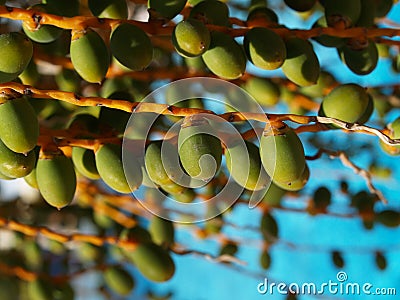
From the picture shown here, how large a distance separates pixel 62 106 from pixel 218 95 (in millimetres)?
146

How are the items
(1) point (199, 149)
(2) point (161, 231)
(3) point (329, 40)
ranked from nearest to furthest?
(1) point (199, 149), (3) point (329, 40), (2) point (161, 231)

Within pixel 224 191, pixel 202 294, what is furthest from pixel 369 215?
pixel 202 294

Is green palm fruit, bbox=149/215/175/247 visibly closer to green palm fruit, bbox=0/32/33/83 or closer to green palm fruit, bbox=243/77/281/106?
green palm fruit, bbox=243/77/281/106

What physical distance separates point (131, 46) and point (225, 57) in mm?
65

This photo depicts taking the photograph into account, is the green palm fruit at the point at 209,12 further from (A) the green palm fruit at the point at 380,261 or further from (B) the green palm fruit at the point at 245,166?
(A) the green palm fruit at the point at 380,261

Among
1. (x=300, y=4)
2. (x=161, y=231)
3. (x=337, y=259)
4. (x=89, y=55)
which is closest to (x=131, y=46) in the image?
(x=89, y=55)

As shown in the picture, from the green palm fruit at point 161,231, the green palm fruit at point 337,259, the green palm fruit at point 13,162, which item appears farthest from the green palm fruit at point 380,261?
the green palm fruit at point 13,162

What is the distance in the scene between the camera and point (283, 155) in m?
0.36

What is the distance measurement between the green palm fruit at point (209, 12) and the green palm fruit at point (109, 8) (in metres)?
0.05

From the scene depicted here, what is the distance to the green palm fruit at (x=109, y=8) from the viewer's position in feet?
1.46

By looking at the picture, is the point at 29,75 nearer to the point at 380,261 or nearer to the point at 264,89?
the point at 264,89

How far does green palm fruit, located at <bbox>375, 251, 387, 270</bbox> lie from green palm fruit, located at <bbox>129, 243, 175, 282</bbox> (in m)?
0.27

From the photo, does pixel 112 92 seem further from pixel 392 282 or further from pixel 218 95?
pixel 392 282

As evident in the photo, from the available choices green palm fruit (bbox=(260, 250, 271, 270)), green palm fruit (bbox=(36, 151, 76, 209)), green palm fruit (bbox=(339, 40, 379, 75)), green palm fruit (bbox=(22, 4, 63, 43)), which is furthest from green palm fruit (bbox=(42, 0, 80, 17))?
green palm fruit (bbox=(260, 250, 271, 270))
